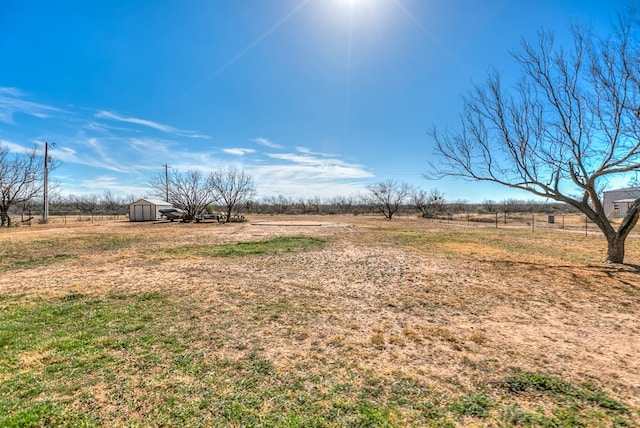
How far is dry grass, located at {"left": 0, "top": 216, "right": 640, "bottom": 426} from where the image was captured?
284cm

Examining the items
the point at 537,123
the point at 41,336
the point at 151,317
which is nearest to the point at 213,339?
the point at 151,317

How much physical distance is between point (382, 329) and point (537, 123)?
31.0ft

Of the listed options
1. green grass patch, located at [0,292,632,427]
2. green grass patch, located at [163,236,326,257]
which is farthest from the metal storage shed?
green grass patch, located at [0,292,632,427]

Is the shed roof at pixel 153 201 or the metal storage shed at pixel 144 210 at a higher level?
the shed roof at pixel 153 201

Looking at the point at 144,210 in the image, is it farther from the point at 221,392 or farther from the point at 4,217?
the point at 221,392

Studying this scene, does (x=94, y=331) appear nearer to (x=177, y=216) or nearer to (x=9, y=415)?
(x=9, y=415)

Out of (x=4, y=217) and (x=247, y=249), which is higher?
(x=4, y=217)

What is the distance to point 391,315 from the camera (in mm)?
4664

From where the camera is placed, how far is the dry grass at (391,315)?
2.84m

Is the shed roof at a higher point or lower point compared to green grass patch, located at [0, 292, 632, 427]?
higher

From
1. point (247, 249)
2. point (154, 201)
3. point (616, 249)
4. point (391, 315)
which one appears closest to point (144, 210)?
point (154, 201)

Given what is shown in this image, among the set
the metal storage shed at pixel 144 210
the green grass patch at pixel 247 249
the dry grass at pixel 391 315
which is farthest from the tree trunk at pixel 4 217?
the green grass patch at pixel 247 249

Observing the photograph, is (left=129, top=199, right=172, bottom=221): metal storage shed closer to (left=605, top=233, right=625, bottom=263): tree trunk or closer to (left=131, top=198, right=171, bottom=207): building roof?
(left=131, top=198, right=171, bottom=207): building roof

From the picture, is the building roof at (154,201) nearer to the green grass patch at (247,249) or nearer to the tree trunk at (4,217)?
the tree trunk at (4,217)
